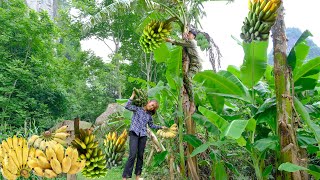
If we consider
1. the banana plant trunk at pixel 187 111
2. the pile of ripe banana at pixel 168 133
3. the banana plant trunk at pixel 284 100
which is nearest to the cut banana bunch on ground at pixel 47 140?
the pile of ripe banana at pixel 168 133

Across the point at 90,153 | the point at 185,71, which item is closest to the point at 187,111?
the point at 185,71

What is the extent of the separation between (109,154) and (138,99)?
76 cm

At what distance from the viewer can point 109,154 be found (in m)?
1.34

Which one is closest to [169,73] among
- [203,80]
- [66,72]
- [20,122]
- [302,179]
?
[203,80]

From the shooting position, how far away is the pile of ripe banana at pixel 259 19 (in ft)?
4.83

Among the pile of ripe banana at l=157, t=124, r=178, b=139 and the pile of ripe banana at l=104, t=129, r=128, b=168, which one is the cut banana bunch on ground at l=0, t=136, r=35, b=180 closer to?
the pile of ripe banana at l=104, t=129, r=128, b=168

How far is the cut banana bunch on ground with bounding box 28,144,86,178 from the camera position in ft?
→ 2.74

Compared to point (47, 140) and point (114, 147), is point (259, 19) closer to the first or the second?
point (114, 147)

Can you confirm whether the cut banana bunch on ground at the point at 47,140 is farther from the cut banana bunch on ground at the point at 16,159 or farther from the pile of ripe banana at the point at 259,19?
the pile of ripe banana at the point at 259,19

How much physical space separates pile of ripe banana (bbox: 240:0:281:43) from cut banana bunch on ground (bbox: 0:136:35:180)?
117cm

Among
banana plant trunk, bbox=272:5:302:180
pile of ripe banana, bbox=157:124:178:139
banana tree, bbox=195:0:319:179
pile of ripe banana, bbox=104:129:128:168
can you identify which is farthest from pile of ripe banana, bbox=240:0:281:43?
pile of ripe banana, bbox=104:129:128:168

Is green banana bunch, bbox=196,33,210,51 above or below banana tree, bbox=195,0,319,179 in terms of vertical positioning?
above

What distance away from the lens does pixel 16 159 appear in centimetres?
86

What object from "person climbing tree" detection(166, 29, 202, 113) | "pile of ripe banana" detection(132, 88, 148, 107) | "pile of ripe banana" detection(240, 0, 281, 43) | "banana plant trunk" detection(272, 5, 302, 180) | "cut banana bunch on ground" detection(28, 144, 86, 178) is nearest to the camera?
"cut banana bunch on ground" detection(28, 144, 86, 178)
